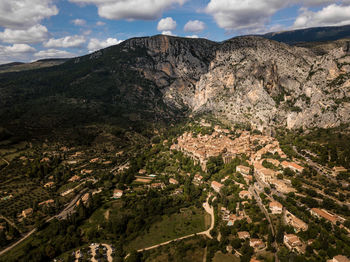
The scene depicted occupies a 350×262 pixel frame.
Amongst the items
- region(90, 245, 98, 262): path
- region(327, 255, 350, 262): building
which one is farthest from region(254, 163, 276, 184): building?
region(90, 245, 98, 262): path

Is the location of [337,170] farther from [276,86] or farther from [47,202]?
[47,202]

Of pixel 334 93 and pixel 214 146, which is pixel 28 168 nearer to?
pixel 214 146

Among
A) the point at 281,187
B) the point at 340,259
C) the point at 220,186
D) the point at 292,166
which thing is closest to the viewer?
the point at 340,259

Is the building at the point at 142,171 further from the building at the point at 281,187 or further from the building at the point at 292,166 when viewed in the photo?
the building at the point at 292,166

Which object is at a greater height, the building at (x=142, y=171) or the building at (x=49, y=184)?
the building at (x=49, y=184)

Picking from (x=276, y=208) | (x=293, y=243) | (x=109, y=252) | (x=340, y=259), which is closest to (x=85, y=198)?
(x=109, y=252)

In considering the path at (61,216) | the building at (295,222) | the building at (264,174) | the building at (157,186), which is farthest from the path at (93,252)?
the building at (264,174)
